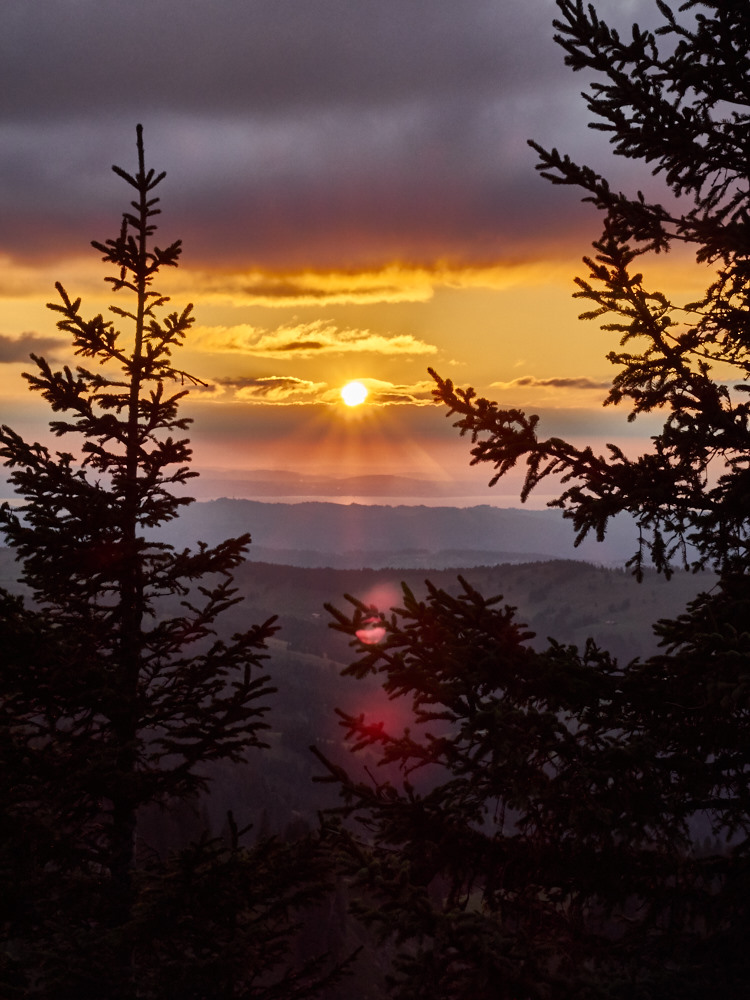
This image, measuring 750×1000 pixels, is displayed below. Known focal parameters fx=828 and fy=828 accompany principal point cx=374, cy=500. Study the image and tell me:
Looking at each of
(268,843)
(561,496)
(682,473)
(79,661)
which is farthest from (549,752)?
(79,661)

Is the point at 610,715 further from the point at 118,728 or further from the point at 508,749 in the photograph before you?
the point at 118,728

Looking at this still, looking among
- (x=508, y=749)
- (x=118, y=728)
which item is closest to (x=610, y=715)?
(x=508, y=749)

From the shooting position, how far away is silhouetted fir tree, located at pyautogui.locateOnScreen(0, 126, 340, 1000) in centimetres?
1087

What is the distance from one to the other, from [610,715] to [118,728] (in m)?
7.83

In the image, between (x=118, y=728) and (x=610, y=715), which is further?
(x=118, y=728)

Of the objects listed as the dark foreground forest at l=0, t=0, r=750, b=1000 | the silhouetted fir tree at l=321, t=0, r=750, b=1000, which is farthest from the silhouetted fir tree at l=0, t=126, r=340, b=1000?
the silhouetted fir tree at l=321, t=0, r=750, b=1000

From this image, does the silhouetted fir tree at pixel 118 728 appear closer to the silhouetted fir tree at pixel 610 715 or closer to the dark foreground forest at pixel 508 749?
the dark foreground forest at pixel 508 749

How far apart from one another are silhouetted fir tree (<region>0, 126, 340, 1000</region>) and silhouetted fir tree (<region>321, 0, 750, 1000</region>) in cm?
420

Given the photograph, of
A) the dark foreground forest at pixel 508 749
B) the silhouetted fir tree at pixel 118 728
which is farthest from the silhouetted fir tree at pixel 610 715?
the silhouetted fir tree at pixel 118 728

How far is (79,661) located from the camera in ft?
38.9

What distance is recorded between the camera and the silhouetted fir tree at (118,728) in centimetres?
1087

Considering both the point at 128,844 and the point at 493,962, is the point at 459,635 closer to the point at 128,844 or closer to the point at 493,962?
the point at 493,962

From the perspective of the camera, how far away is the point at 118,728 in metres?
12.6

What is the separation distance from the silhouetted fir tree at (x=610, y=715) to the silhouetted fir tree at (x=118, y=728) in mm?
4196
